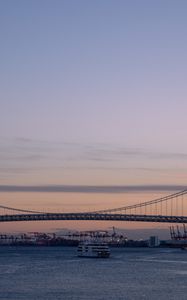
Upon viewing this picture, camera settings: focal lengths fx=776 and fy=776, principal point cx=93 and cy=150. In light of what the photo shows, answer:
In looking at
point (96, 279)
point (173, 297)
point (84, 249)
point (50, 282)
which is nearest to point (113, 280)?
point (96, 279)

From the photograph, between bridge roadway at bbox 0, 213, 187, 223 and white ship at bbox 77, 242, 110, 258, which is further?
bridge roadway at bbox 0, 213, 187, 223

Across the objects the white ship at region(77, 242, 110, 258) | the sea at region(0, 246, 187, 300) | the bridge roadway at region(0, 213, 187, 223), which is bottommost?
the sea at region(0, 246, 187, 300)

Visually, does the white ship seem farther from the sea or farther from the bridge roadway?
the sea

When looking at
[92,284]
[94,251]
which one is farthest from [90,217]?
[92,284]

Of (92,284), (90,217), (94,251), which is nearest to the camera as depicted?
(92,284)

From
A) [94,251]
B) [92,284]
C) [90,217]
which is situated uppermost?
[90,217]

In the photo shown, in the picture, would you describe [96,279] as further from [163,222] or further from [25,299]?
[163,222]

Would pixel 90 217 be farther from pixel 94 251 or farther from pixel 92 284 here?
pixel 92 284

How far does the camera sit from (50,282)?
46781 mm

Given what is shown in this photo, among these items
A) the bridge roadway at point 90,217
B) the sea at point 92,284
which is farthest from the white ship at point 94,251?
the sea at point 92,284

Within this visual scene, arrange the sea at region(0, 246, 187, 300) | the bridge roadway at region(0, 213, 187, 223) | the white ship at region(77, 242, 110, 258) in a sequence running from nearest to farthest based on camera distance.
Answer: the sea at region(0, 246, 187, 300) → the white ship at region(77, 242, 110, 258) → the bridge roadway at region(0, 213, 187, 223)

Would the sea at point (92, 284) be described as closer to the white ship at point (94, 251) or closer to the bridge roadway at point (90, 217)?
the white ship at point (94, 251)

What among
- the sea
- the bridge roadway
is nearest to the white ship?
the bridge roadway

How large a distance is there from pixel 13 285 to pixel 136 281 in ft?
28.3
